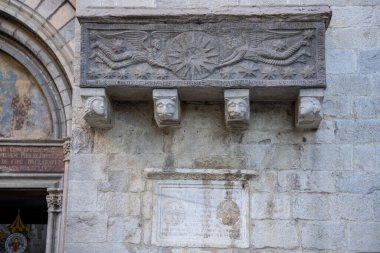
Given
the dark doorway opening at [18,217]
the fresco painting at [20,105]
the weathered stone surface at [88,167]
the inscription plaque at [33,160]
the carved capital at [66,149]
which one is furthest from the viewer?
the dark doorway opening at [18,217]

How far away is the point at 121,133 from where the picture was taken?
16.4 feet

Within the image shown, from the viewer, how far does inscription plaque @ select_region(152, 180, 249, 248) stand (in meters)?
4.74

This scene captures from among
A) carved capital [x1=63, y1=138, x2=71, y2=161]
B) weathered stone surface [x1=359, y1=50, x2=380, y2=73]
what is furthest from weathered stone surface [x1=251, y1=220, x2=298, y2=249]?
carved capital [x1=63, y1=138, x2=71, y2=161]

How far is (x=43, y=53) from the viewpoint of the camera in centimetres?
581

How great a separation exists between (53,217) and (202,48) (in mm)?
1977

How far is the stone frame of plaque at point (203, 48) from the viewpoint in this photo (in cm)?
471

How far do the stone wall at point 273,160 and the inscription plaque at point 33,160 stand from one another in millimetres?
724

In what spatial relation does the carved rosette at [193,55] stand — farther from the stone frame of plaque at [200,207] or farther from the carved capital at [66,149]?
the carved capital at [66,149]

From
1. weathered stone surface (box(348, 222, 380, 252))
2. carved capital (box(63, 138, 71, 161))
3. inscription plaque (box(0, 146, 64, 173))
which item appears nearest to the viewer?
weathered stone surface (box(348, 222, 380, 252))

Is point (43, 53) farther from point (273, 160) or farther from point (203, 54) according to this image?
point (273, 160)

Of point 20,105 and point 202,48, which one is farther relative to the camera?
point 20,105

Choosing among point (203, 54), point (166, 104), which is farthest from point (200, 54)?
point (166, 104)

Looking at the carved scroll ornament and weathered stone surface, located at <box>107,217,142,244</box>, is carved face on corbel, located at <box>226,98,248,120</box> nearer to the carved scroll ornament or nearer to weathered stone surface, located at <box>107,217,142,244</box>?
the carved scroll ornament

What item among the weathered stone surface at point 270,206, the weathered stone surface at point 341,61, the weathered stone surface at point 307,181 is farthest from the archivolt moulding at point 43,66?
the weathered stone surface at point 341,61
